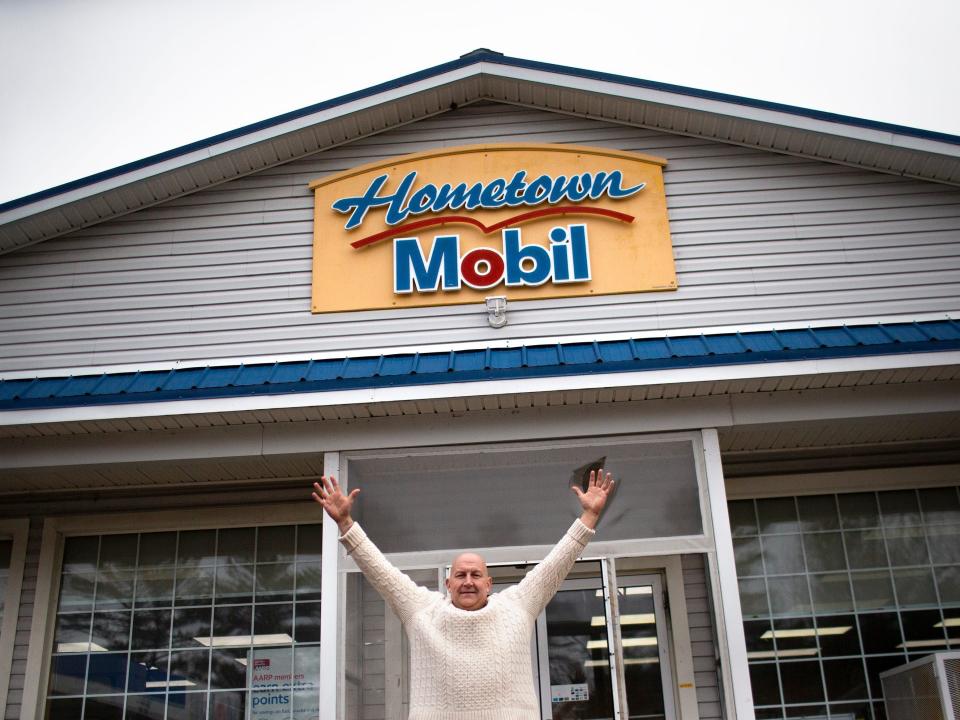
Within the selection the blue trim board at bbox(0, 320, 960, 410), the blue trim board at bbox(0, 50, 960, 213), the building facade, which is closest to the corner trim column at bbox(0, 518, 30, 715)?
the building facade

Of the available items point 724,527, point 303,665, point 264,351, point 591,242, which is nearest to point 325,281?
point 264,351

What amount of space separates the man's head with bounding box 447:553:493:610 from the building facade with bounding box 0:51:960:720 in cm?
286

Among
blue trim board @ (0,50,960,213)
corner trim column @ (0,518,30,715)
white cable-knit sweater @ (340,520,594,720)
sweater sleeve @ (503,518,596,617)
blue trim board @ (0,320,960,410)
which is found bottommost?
white cable-knit sweater @ (340,520,594,720)

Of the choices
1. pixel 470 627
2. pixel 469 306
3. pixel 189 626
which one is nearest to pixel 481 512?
pixel 469 306

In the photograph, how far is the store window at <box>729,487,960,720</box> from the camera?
7438 millimetres

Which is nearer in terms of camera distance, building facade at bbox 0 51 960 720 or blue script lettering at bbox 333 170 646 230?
building facade at bbox 0 51 960 720

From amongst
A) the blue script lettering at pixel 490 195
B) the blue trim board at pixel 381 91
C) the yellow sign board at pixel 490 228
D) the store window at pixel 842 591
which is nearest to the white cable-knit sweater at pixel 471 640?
the yellow sign board at pixel 490 228

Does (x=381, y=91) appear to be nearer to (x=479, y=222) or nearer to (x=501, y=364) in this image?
(x=479, y=222)

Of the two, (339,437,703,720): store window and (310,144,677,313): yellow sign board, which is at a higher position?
(310,144,677,313): yellow sign board

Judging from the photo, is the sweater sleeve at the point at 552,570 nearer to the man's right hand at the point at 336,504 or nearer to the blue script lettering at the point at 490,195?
the man's right hand at the point at 336,504

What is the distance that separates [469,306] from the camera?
7730 millimetres

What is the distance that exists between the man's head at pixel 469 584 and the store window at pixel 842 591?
444 cm

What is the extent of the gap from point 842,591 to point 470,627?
16.2 feet

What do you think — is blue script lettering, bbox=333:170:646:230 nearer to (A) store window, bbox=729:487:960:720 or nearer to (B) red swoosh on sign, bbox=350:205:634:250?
(B) red swoosh on sign, bbox=350:205:634:250
